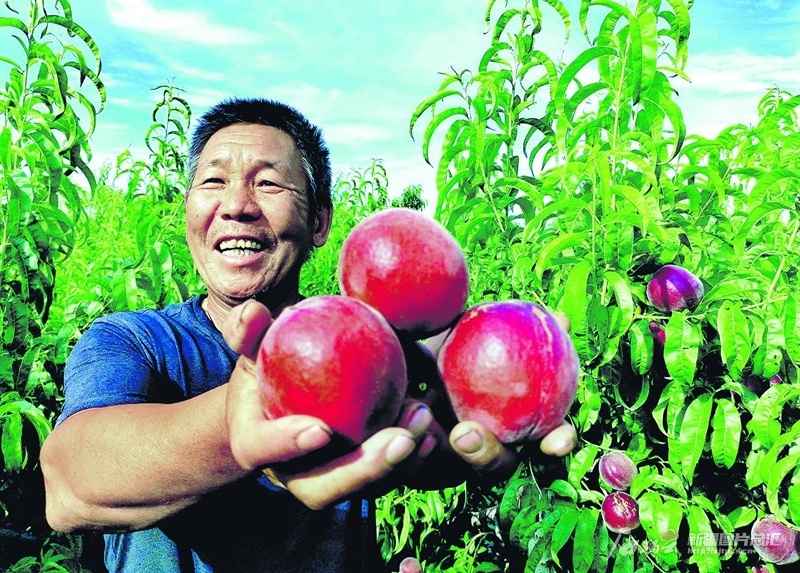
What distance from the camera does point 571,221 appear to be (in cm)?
179

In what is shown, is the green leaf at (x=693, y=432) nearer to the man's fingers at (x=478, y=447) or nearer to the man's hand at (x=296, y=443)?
the man's fingers at (x=478, y=447)

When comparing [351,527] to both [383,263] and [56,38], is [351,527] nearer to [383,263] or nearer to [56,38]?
[383,263]

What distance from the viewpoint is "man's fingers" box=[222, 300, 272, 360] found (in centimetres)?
93

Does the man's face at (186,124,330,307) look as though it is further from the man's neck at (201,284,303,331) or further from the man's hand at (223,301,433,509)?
the man's hand at (223,301,433,509)

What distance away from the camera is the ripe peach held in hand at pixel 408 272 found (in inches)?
39.3

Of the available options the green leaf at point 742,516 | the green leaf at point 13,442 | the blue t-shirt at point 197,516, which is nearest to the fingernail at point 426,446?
the blue t-shirt at point 197,516

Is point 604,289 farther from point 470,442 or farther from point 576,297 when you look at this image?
point 470,442

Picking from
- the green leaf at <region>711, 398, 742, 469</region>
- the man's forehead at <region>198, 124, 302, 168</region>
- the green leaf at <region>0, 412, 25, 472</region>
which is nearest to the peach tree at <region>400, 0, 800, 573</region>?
the green leaf at <region>711, 398, 742, 469</region>

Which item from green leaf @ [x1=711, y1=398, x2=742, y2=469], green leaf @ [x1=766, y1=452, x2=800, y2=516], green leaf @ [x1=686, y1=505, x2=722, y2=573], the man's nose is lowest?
green leaf @ [x1=686, y1=505, x2=722, y2=573]

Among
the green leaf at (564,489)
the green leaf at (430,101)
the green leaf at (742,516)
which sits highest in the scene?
the green leaf at (430,101)

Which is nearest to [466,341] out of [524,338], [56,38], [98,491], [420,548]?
[524,338]

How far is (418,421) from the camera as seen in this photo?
0.92 meters

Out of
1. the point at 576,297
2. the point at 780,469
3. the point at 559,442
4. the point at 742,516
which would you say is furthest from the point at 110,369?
the point at 742,516

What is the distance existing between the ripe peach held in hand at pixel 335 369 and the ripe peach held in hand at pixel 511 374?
13 cm
